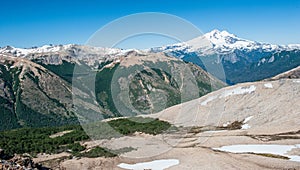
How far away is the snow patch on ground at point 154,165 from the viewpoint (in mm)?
79350

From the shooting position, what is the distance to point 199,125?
493ft

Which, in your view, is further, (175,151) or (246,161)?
(175,151)

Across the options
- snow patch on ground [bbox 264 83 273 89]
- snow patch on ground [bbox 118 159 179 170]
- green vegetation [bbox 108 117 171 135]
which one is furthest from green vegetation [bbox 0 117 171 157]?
snow patch on ground [bbox 264 83 273 89]

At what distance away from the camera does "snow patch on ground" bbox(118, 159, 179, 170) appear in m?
79.3

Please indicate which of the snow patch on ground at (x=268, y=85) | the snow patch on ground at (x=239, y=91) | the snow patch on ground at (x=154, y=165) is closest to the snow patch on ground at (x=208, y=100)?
the snow patch on ground at (x=239, y=91)

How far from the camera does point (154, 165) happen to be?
265 ft

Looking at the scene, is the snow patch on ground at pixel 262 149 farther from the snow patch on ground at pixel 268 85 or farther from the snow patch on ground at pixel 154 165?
the snow patch on ground at pixel 268 85

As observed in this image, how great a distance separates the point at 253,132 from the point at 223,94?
5933cm

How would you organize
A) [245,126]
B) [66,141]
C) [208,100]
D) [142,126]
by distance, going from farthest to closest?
1. [208,100]
2. [142,126]
3. [66,141]
4. [245,126]

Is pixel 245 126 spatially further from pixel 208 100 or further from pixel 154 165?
pixel 154 165

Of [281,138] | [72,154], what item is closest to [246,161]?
[281,138]

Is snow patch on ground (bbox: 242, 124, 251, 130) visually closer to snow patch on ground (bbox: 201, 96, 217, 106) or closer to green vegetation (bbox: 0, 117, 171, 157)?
green vegetation (bbox: 0, 117, 171, 157)

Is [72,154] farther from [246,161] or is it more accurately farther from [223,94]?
[223,94]

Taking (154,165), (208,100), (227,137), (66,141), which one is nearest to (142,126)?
(66,141)
